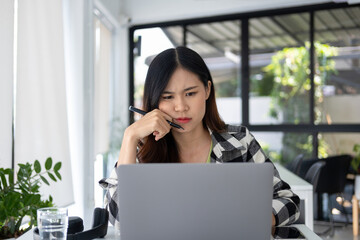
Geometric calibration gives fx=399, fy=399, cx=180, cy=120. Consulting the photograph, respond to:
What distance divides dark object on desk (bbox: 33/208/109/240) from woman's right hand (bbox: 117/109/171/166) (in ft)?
0.84

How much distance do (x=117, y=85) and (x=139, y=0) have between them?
1313mm

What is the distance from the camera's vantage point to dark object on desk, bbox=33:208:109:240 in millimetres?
1125

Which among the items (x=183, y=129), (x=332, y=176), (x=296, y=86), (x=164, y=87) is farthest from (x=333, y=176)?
(x=164, y=87)

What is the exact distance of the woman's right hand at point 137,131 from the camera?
4.74 ft

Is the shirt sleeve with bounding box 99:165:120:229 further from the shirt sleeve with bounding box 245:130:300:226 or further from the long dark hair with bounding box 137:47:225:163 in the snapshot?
the shirt sleeve with bounding box 245:130:300:226

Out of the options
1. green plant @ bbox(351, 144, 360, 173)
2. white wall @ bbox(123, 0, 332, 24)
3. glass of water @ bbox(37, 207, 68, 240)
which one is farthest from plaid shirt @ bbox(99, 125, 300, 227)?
white wall @ bbox(123, 0, 332, 24)

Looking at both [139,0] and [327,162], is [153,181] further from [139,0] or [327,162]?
[139,0]

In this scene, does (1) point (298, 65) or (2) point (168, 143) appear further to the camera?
(1) point (298, 65)

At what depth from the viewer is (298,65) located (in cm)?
566

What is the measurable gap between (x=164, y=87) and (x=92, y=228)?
664 mm

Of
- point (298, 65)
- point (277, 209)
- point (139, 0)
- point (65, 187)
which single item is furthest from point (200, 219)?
point (139, 0)

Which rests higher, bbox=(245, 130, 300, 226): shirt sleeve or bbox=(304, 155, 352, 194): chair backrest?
bbox=(245, 130, 300, 226): shirt sleeve

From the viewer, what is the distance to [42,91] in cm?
316

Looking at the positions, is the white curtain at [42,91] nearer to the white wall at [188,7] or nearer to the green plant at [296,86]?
the white wall at [188,7]
